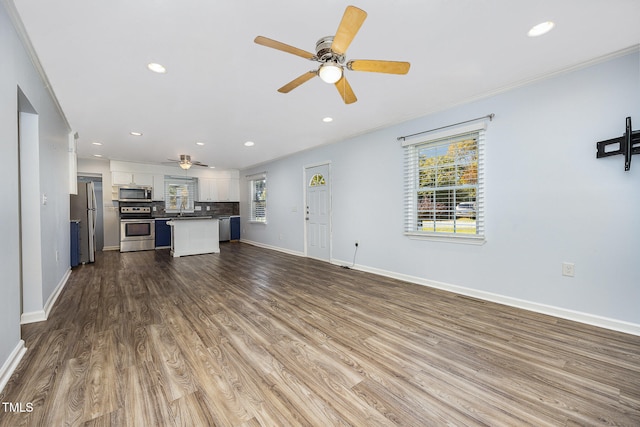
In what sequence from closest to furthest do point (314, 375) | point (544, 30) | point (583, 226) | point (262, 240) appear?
point (314, 375)
point (544, 30)
point (583, 226)
point (262, 240)

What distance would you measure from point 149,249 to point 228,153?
3628 mm

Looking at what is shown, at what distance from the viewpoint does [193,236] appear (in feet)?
21.2

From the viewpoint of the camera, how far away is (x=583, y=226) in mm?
2572

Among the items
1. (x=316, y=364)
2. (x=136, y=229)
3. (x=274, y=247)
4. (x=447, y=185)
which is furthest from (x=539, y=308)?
(x=136, y=229)

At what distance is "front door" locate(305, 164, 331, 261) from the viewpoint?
18.1ft

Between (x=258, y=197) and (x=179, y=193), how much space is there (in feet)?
8.18

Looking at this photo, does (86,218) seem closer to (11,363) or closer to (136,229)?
(136,229)

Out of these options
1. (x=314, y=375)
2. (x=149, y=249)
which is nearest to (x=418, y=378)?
(x=314, y=375)

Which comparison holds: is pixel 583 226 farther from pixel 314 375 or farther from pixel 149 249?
pixel 149 249

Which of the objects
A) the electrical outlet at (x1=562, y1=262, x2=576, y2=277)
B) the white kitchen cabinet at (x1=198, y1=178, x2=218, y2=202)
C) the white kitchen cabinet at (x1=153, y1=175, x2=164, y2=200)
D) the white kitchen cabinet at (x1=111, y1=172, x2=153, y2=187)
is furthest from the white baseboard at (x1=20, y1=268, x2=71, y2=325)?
the white kitchen cabinet at (x1=198, y1=178, x2=218, y2=202)

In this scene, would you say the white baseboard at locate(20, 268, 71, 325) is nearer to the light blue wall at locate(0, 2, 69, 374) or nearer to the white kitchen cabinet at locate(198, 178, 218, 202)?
the light blue wall at locate(0, 2, 69, 374)

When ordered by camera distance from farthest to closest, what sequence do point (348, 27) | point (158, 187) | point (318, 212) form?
point (158, 187)
point (318, 212)
point (348, 27)

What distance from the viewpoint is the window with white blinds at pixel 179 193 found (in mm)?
8086

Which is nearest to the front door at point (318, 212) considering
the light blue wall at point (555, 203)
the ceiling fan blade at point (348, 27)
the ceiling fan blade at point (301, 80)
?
the light blue wall at point (555, 203)
